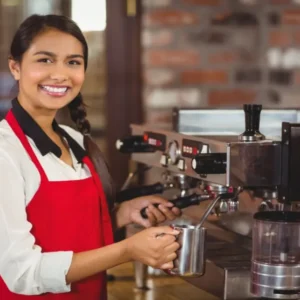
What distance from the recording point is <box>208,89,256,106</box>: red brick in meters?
3.91

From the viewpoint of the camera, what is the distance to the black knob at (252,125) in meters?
1.97

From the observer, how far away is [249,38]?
3889mm

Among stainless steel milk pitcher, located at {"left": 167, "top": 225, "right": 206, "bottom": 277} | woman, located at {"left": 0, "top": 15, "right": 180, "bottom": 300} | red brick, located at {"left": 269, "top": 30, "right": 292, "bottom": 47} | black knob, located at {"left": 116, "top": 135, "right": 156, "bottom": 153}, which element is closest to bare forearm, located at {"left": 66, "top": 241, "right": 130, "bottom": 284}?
woman, located at {"left": 0, "top": 15, "right": 180, "bottom": 300}

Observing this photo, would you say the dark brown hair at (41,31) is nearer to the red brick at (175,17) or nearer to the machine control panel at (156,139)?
the machine control panel at (156,139)

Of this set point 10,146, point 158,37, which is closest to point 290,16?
point 158,37

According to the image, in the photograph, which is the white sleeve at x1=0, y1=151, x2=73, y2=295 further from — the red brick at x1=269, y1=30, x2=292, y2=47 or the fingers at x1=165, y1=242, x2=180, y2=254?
the red brick at x1=269, y1=30, x2=292, y2=47

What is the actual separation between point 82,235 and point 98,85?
197 centimetres

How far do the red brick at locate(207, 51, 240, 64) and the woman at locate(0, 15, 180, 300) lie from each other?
5.62 ft

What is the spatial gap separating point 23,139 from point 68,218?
190 millimetres

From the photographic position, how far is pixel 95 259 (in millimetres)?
1995

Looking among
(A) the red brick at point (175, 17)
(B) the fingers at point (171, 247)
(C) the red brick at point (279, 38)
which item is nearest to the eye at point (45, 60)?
(B) the fingers at point (171, 247)

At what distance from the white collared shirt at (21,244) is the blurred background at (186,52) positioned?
1892 millimetres

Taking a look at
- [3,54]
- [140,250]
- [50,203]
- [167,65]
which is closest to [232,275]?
[140,250]

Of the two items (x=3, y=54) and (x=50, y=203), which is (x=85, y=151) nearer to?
(x=50, y=203)
